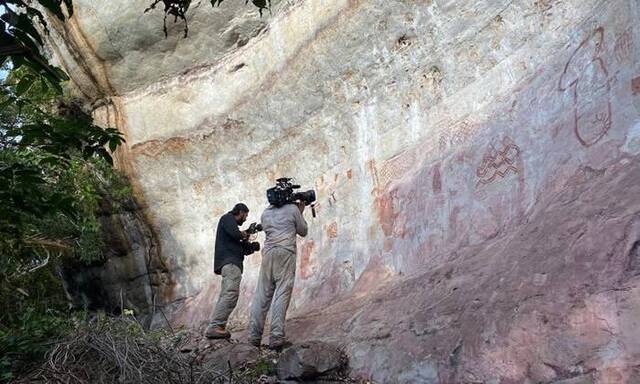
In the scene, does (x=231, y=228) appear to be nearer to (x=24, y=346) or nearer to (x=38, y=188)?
(x=24, y=346)

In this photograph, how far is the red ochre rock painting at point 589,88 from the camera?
17.2 ft

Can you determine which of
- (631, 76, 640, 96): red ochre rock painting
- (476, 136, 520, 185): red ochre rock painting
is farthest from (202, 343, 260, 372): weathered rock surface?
→ (631, 76, 640, 96): red ochre rock painting

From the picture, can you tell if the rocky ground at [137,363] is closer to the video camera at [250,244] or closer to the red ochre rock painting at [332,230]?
the video camera at [250,244]

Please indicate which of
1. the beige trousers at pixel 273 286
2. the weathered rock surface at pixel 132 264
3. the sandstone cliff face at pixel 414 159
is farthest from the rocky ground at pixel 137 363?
the weathered rock surface at pixel 132 264

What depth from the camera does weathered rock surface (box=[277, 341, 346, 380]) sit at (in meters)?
5.20

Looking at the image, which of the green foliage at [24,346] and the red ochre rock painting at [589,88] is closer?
the green foliage at [24,346]

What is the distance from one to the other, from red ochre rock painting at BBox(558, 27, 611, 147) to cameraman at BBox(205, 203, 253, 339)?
3372mm

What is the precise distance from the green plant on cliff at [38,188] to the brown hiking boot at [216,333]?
4.56 feet

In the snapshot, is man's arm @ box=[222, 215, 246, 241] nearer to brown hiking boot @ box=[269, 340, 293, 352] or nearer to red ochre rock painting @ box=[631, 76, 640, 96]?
brown hiking boot @ box=[269, 340, 293, 352]

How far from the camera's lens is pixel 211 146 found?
11281 millimetres

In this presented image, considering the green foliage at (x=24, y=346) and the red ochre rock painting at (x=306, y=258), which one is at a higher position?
the red ochre rock painting at (x=306, y=258)

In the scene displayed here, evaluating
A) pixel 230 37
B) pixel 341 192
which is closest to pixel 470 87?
pixel 341 192

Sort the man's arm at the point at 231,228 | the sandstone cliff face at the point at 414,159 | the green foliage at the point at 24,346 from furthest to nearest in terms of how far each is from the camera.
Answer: the man's arm at the point at 231,228 → the sandstone cliff face at the point at 414,159 → the green foliage at the point at 24,346

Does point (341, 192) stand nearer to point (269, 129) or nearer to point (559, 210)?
point (269, 129)
